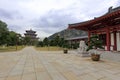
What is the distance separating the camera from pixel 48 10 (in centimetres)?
1770

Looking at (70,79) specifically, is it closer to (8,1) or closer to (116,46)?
(116,46)

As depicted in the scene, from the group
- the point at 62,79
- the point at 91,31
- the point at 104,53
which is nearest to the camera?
the point at 62,79

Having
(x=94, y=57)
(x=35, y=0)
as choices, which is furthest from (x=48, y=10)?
(x=94, y=57)

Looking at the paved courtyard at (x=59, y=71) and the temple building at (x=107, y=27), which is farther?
the temple building at (x=107, y=27)

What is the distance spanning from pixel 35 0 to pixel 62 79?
34.2ft

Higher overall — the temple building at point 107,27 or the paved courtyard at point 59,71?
the temple building at point 107,27

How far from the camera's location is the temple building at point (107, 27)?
10.1 metres

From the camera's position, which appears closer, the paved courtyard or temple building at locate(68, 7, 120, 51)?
the paved courtyard

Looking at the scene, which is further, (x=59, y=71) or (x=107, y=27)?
(x=107, y=27)

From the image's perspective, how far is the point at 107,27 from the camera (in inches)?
447

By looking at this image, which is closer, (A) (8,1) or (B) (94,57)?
(B) (94,57)

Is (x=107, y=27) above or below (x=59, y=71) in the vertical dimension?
above

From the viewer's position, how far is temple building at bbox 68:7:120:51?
10087 mm

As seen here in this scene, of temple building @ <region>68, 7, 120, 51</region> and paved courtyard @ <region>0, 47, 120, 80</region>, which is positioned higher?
temple building @ <region>68, 7, 120, 51</region>
